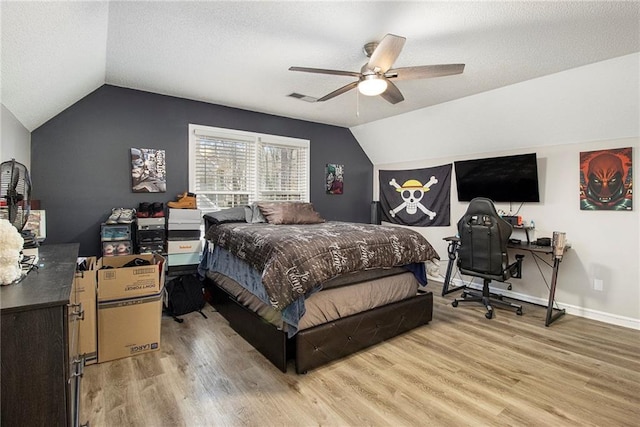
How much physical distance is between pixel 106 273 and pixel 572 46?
161 inches

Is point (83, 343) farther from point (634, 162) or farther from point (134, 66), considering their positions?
point (634, 162)

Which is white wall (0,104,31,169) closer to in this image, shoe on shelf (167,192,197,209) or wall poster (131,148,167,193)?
wall poster (131,148,167,193)

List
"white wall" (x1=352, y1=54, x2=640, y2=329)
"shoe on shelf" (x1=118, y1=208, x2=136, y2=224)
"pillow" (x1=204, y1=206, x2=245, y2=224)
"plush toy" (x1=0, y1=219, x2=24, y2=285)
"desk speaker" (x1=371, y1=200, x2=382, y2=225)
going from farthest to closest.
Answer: "desk speaker" (x1=371, y1=200, x2=382, y2=225), "pillow" (x1=204, y1=206, x2=245, y2=224), "shoe on shelf" (x1=118, y1=208, x2=136, y2=224), "white wall" (x1=352, y1=54, x2=640, y2=329), "plush toy" (x1=0, y1=219, x2=24, y2=285)

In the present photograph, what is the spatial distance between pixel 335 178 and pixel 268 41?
3133 millimetres

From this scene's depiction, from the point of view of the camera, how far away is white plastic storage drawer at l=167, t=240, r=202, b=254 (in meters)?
3.61

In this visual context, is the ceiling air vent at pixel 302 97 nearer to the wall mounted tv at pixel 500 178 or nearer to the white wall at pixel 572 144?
the white wall at pixel 572 144

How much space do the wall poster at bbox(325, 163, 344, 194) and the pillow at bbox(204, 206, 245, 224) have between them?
192 cm

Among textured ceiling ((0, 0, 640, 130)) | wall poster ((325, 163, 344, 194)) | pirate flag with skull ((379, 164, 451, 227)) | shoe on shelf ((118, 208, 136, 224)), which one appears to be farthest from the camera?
wall poster ((325, 163, 344, 194))

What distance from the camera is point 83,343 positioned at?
234 centimetres

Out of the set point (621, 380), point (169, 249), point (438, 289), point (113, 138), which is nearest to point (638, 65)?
point (621, 380)

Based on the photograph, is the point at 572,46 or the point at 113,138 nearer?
the point at 572,46

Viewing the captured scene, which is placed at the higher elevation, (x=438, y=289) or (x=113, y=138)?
(x=113, y=138)

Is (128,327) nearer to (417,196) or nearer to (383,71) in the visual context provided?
(383,71)

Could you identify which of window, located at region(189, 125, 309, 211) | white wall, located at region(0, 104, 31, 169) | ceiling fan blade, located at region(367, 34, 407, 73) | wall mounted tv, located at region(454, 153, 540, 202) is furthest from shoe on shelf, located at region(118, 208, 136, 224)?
wall mounted tv, located at region(454, 153, 540, 202)
